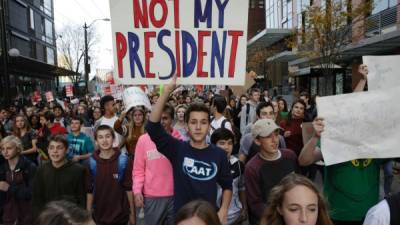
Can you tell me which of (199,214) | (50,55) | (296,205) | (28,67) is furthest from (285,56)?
(199,214)

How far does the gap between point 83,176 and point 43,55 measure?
56771 mm

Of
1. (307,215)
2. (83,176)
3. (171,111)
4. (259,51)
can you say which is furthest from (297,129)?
(259,51)

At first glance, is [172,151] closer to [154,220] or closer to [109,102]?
[154,220]

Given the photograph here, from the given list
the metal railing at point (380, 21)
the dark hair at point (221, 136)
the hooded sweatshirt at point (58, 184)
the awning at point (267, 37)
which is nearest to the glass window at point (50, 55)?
the awning at point (267, 37)

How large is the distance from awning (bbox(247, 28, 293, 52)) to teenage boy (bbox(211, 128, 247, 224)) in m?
35.2

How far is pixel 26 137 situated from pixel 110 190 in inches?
157

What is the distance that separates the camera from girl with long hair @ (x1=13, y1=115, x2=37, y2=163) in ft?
25.4

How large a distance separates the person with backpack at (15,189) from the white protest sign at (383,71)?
3651 millimetres

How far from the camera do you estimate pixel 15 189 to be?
190 inches

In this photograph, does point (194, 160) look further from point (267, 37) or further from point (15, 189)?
point (267, 37)

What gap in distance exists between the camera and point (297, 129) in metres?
7.07

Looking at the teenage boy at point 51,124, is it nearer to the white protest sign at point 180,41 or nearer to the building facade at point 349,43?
the white protest sign at point 180,41

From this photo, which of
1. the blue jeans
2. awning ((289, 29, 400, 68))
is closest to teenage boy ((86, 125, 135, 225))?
the blue jeans

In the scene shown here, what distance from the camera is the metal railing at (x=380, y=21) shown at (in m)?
20.4
